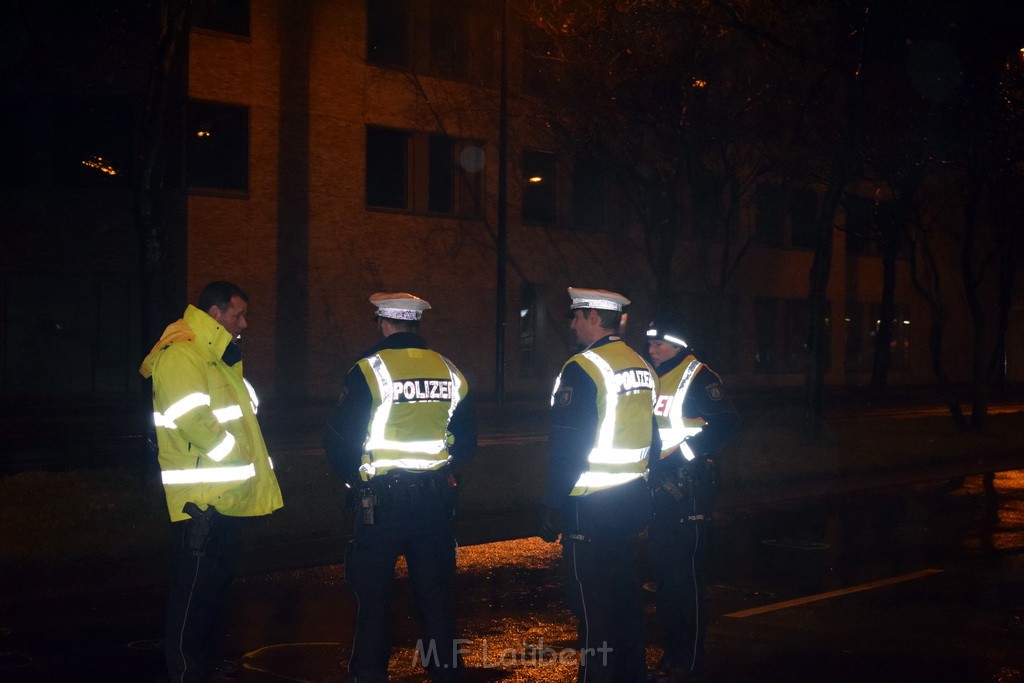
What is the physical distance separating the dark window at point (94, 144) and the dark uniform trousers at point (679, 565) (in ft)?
87.4

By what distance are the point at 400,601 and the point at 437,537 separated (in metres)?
3.23

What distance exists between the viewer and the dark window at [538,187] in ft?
120

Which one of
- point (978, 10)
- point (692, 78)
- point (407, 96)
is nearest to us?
point (978, 10)

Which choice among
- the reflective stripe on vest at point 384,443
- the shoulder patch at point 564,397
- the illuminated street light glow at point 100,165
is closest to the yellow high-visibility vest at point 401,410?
the reflective stripe on vest at point 384,443

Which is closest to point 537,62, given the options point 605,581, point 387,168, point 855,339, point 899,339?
point 387,168

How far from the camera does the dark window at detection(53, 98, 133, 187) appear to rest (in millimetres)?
30625

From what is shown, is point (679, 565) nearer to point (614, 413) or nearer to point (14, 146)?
point (614, 413)

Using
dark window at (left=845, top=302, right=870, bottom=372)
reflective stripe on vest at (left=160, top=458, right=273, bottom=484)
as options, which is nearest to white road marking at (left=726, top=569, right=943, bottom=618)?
reflective stripe on vest at (left=160, top=458, right=273, bottom=484)

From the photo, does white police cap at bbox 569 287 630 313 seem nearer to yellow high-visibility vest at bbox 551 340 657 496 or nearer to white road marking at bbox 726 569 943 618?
yellow high-visibility vest at bbox 551 340 657 496

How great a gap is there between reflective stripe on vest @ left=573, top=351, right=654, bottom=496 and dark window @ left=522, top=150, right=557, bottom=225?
3116 cm

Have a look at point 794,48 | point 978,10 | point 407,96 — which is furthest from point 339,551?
point 407,96

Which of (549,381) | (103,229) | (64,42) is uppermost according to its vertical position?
(64,42)

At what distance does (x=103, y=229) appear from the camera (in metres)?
30.4

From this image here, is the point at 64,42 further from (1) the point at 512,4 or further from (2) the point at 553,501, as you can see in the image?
(2) the point at 553,501
